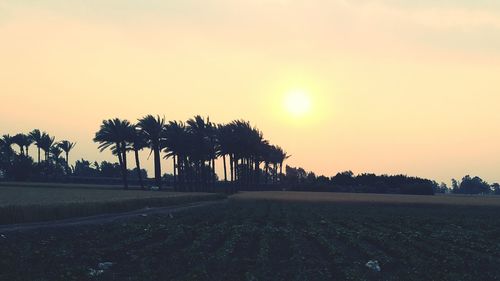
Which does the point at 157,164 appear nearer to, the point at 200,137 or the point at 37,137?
the point at 200,137

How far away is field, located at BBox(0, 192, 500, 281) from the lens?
19188 mm

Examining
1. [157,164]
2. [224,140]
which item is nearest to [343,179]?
[224,140]

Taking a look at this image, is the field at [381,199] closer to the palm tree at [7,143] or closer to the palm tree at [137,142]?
the palm tree at [137,142]

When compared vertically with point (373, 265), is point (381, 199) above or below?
above

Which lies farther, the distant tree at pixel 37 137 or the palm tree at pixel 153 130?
the distant tree at pixel 37 137

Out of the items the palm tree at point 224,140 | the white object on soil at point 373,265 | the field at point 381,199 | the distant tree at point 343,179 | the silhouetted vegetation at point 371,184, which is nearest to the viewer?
the white object on soil at point 373,265

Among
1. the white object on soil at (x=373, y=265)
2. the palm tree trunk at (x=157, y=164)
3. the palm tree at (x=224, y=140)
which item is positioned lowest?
the white object on soil at (x=373, y=265)

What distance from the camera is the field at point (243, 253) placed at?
19188mm

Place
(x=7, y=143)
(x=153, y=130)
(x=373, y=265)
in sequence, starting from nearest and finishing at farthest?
(x=373, y=265)
(x=153, y=130)
(x=7, y=143)

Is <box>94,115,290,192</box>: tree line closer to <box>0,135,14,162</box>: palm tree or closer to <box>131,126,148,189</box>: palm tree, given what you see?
<box>131,126,148,189</box>: palm tree

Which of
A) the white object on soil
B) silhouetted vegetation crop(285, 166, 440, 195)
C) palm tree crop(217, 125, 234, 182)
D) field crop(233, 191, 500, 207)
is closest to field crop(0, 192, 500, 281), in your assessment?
the white object on soil

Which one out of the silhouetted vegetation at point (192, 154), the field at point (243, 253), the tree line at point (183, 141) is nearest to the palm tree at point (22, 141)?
the silhouetted vegetation at point (192, 154)

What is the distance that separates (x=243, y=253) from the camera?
24641 millimetres

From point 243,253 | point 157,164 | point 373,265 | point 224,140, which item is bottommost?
point 373,265
